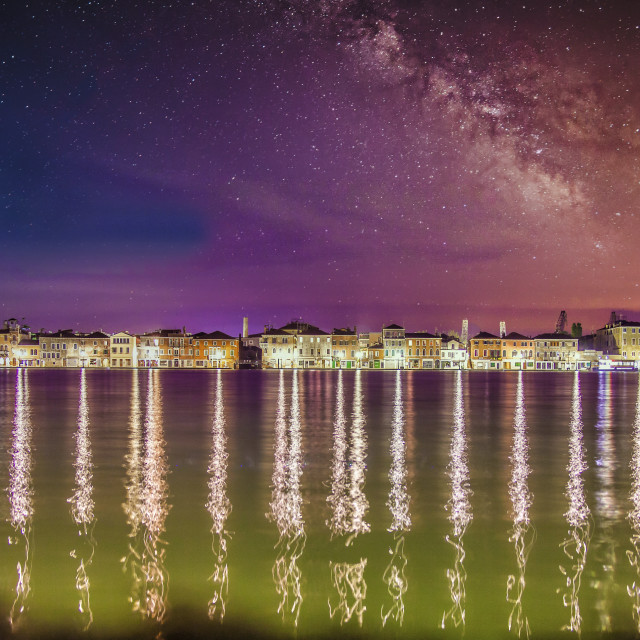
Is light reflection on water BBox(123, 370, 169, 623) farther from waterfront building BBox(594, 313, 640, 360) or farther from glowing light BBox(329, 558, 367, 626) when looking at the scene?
waterfront building BBox(594, 313, 640, 360)

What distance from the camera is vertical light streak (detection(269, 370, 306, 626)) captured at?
7.20 m

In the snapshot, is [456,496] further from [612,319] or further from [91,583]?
[612,319]

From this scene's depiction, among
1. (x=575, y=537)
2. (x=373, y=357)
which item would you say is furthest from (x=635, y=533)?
(x=373, y=357)

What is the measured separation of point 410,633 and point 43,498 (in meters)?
7.66

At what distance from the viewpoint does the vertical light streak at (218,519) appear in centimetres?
713

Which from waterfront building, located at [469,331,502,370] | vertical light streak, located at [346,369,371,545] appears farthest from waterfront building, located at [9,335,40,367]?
vertical light streak, located at [346,369,371,545]

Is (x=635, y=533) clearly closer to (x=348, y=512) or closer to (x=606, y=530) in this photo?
(x=606, y=530)

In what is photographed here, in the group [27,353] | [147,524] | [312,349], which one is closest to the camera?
[147,524]

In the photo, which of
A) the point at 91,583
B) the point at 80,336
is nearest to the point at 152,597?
the point at 91,583

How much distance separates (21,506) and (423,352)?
12542 centimetres

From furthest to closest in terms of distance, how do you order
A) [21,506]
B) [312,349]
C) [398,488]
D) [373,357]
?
[312,349] → [373,357] → [398,488] → [21,506]

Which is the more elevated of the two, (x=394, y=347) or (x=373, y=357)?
(x=394, y=347)

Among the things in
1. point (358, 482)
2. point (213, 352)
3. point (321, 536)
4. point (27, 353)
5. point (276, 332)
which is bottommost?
point (27, 353)

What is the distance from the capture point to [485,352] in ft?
437
